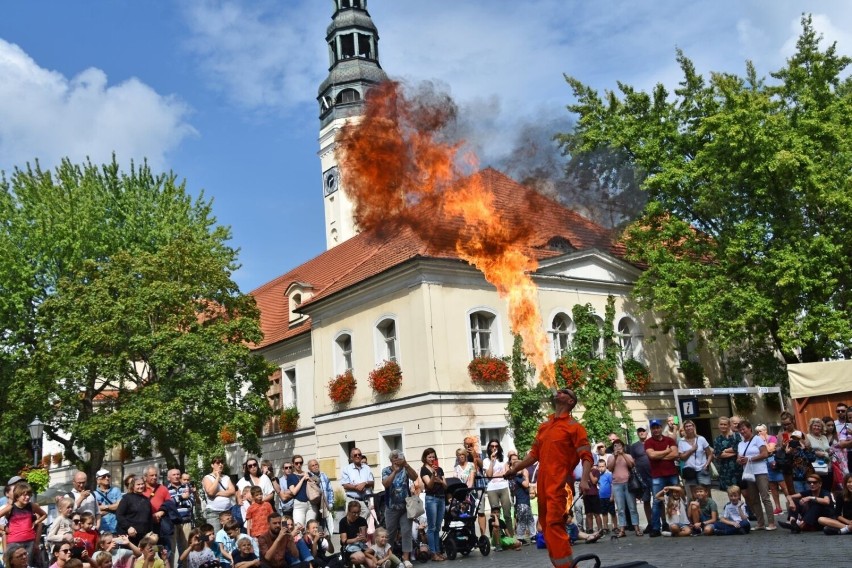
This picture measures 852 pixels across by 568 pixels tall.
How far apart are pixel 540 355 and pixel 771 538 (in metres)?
13.7

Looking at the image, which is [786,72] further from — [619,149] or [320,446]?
[320,446]

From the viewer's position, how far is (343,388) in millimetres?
26734

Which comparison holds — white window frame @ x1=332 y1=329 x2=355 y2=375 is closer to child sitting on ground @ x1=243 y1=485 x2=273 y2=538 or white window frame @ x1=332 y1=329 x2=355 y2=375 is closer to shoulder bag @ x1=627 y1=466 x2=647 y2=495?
shoulder bag @ x1=627 y1=466 x2=647 y2=495

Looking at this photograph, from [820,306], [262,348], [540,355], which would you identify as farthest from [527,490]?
[262,348]

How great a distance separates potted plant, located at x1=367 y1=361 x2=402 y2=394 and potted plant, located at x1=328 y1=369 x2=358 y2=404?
5.39 feet

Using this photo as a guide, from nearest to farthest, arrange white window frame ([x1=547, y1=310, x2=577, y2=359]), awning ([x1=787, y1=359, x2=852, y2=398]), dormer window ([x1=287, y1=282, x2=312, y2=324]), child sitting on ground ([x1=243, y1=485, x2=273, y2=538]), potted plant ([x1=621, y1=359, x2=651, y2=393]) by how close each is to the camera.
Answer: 1. child sitting on ground ([x1=243, y1=485, x2=273, y2=538])
2. awning ([x1=787, y1=359, x2=852, y2=398])
3. white window frame ([x1=547, y1=310, x2=577, y2=359])
4. potted plant ([x1=621, y1=359, x2=651, y2=393])
5. dormer window ([x1=287, y1=282, x2=312, y2=324])

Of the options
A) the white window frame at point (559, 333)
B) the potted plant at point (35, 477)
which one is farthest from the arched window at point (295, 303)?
the potted plant at point (35, 477)

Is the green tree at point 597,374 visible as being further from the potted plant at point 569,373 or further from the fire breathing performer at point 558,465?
the fire breathing performer at point 558,465

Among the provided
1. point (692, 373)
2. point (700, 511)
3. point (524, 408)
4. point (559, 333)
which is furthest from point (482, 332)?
point (700, 511)

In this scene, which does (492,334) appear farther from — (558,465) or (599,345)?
(558,465)

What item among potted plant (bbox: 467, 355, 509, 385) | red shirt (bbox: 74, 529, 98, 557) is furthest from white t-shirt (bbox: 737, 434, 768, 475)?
potted plant (bbox: 467, 355, 509, 385)

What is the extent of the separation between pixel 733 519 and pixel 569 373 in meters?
12.3

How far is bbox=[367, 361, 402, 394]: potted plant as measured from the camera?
24828mm

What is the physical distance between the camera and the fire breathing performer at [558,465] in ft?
28.0
